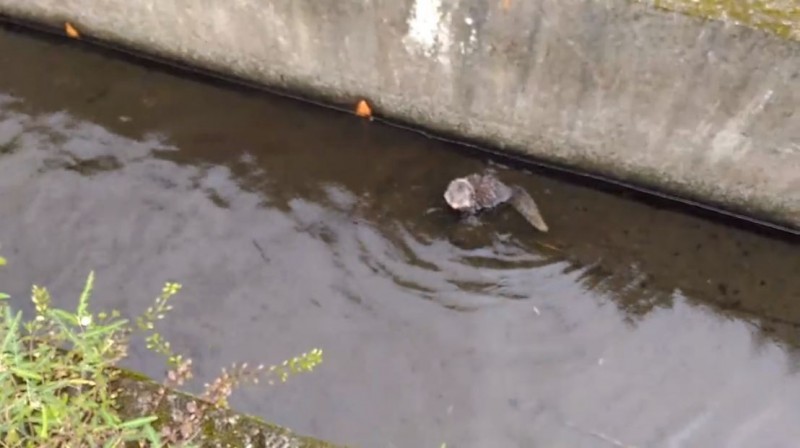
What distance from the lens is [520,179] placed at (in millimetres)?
5727

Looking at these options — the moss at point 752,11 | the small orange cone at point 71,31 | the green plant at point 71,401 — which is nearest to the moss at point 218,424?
the green plant at point 71,401

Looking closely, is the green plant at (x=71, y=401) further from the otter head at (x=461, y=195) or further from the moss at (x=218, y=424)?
the otter head at (x=461, y=195)

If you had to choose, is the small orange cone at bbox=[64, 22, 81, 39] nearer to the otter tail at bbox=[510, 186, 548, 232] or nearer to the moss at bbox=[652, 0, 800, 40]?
the otter tail at bbox=[510, 186, 548, 232]

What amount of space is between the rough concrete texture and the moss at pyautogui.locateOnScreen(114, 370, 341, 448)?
318 cm

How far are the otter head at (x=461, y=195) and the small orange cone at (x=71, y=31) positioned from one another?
3.62 meters

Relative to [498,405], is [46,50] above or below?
above

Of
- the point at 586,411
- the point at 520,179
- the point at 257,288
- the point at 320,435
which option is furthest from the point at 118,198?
the point at 586,411

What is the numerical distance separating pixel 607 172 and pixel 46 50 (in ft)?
16.0

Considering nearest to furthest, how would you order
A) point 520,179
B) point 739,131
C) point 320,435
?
point 320,435
point 739,131
point 520,179

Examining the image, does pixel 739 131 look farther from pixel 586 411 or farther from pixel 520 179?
pixel 586 411

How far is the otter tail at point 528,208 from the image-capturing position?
17.6 ft

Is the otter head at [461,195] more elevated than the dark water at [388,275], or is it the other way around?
the otter head at [461,195]

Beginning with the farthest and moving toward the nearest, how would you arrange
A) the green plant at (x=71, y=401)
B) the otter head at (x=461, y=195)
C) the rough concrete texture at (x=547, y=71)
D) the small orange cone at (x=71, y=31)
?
the small orange cone at (x=71, y=31)
the otter head at (x=461, y=195)
the rough concrete texture at (x=547, y=71)
the green plant at (x=71, y=401)

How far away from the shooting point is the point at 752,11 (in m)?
4.34
